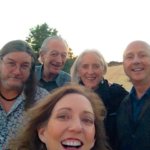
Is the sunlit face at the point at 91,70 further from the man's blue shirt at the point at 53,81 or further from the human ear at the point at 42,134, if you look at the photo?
the human ear at the point at 42,134

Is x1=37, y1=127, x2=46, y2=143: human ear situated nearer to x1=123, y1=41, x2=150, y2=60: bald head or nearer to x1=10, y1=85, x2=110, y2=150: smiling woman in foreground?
x1=10, y1=85, x2=110, y2=150: smiling woman in foreground

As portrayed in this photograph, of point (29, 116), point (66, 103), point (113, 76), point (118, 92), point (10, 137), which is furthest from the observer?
point (113, 76)

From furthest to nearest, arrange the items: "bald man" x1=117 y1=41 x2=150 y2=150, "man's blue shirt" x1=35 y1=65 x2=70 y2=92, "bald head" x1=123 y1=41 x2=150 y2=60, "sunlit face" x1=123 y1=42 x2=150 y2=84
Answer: "man's blue shirt" x1=35 y1=65 x2=70 y2=92
"bald head" x1=123 y1=41 x2=150 y2=60
"sunlit face" x1=123 y1=42 x2=150 y2=84
"bald man" x1=117 y1=41 x2=150 y2=150

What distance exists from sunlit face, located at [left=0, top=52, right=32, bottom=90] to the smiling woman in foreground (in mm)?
974

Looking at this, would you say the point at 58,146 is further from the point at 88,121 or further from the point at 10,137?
the point at 10,137

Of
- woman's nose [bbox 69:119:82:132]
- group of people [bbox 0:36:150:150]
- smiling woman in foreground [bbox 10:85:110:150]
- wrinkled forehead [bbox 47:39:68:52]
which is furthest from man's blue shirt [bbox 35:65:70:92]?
woman's nose [bbox 69:119:82:132]

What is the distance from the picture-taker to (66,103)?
3713mm

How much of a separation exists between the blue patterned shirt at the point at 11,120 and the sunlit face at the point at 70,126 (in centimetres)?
90

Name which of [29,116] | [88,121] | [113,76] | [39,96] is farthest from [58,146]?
[113,76]

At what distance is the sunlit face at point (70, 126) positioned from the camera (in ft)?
11.3

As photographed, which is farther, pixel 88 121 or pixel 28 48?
pixel 28 48

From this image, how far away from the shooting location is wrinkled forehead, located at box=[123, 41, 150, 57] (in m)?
5.24

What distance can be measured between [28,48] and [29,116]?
1278mm

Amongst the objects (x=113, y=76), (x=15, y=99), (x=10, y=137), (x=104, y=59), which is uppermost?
(x=104, y=59)
